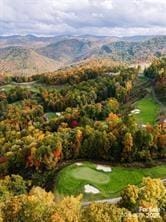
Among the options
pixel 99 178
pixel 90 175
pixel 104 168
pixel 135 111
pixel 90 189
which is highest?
pixel 90 175

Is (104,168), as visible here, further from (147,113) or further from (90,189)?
(147,113)

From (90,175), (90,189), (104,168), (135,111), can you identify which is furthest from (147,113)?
(90,189)

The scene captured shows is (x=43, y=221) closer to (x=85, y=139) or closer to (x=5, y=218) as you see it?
(x=5, y=218)

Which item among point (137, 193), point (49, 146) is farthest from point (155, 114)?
point (137, 193)

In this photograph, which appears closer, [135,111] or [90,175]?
[90,175]

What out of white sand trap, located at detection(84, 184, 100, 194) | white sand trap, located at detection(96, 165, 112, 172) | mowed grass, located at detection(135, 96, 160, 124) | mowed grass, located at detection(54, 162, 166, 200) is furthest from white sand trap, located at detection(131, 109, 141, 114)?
white sand trap, located at detection(84, 184, 100, 194)

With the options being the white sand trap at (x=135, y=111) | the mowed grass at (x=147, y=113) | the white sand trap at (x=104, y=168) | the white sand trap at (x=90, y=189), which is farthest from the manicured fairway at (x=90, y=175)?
the white sand trap at (x=135, y=111)

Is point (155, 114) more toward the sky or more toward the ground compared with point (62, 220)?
more toward the ground

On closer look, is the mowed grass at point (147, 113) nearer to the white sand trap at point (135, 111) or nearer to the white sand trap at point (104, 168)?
the white sand trap at point (135, 111)

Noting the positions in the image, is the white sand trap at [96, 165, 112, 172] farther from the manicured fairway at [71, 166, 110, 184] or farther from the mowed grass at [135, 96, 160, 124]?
the mowed grass at [135, 96, 160, 124]
